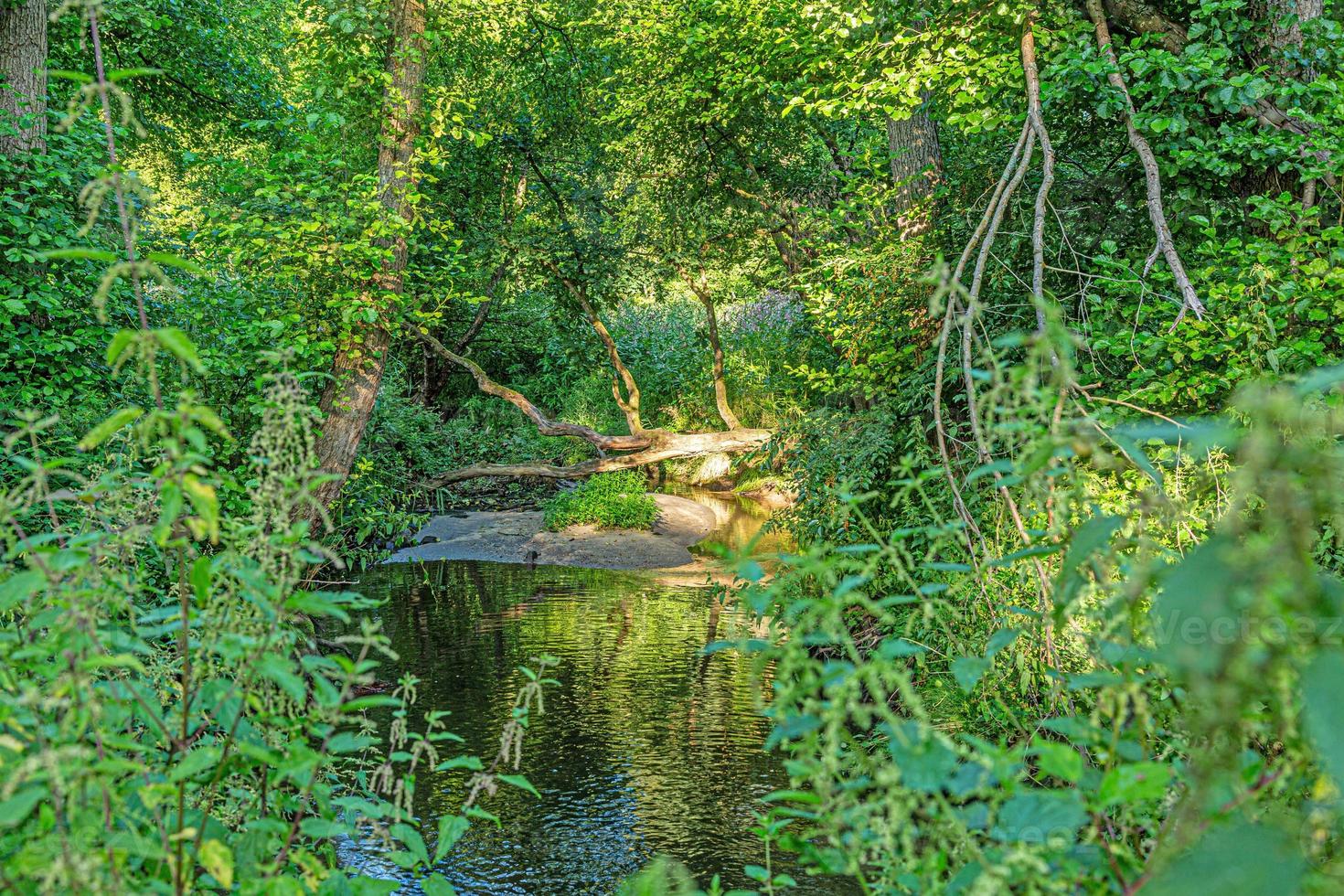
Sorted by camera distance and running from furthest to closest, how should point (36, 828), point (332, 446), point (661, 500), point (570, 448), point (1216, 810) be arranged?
point (570, 448)
point (661, 500)
point (332, 446)
point (36, 828)
point (1216, 810)

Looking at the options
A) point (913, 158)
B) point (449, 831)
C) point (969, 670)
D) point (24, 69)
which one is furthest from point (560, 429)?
A: point (969, 670)

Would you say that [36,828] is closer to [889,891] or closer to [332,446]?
[889,891]

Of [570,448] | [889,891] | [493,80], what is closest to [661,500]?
[570,448]

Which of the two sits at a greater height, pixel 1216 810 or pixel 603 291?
pixel 603 291

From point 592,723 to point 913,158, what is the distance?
4.89m

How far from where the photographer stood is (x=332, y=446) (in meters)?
7.28

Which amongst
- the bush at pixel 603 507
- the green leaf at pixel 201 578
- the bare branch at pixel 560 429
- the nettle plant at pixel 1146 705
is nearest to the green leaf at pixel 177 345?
the green leaf at pixel 201 578

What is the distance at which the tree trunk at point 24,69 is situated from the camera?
604 cm

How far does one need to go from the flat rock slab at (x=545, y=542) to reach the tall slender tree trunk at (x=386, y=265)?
4974mm

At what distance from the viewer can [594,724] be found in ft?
23.1

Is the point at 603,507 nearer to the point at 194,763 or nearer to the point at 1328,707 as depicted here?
the point at 194,763

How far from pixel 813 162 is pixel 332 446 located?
650cm

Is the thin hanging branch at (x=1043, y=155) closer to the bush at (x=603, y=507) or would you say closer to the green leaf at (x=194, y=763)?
the green leaf at (x=194, y=763)

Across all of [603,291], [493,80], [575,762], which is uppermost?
[493,80]
